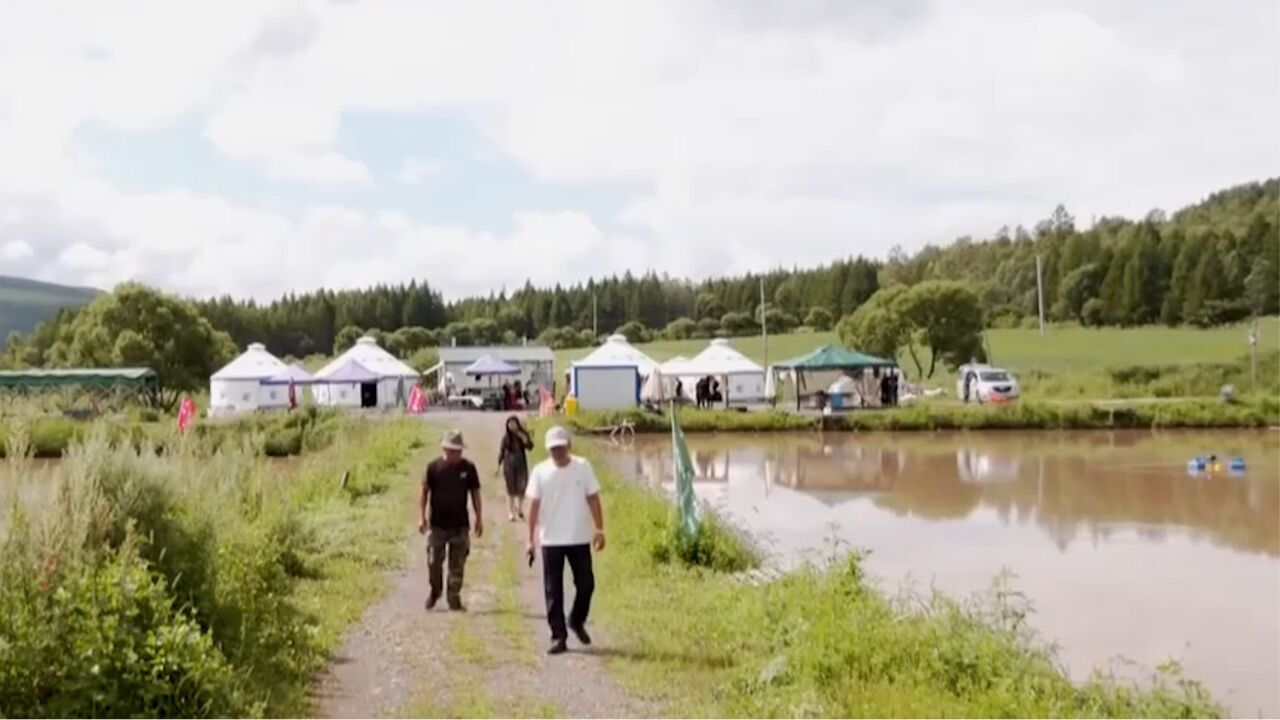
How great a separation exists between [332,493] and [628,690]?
1010 cm

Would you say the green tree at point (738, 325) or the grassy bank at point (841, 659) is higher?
the green tree at point (738, 325)

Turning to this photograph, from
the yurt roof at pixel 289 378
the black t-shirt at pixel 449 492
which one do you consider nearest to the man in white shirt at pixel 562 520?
the black t-shirt at pixel 449 492

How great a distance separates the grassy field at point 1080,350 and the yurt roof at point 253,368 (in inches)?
914

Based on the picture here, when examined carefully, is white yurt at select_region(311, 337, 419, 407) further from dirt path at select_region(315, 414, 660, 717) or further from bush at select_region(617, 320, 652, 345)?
bush at select_region(617, 320, 652, 345)

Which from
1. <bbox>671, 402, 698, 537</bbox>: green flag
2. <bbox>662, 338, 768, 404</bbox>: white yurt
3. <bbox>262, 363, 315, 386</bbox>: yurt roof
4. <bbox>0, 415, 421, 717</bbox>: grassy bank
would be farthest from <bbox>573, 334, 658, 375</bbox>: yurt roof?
<bbox>0, 415, 421, 717</bbox>: grassy bank

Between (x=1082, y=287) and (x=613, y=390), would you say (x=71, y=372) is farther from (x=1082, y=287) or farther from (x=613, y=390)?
(x=1082, y=287)

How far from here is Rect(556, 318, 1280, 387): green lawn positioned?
2371 inches

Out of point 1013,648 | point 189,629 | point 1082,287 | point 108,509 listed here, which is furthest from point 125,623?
point 1082,287

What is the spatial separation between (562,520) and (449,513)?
5.48ft

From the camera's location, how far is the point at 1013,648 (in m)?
7.82

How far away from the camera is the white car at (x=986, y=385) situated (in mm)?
41781

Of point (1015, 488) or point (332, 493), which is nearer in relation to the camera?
point (332, 493)

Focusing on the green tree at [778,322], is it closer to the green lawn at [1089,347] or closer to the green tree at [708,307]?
the green lawn at [1089,347]

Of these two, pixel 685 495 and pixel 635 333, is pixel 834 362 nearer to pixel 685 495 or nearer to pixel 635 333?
pixel 685 495
